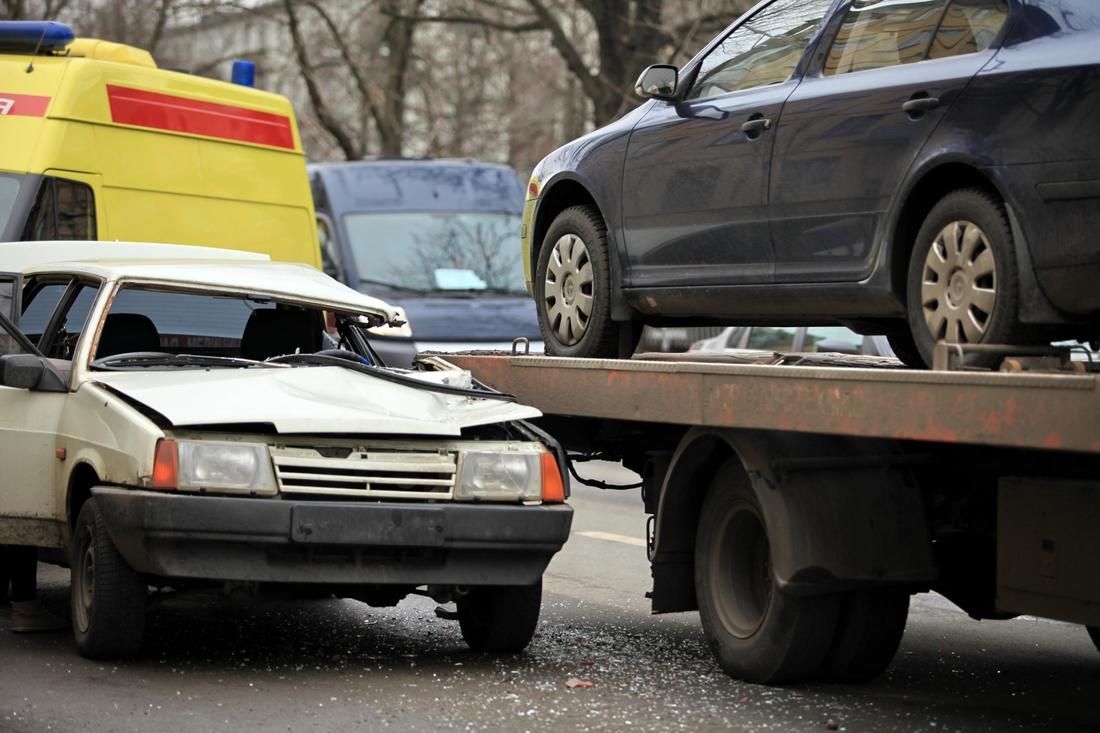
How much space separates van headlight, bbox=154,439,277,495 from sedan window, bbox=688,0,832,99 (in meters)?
2.63

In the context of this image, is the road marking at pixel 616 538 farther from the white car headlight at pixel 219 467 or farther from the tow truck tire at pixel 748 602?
the white car headlight at pixel 219 467

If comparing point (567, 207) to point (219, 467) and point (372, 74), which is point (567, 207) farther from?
point (372, 74)

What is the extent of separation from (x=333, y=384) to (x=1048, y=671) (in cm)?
317

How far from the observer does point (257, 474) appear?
673cm

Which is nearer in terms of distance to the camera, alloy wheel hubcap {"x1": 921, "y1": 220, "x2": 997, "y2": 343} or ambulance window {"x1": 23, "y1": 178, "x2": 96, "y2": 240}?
alloy wheel hubcap {"x1": 921, "y1": 220, "x2": 997, "y2": 343}

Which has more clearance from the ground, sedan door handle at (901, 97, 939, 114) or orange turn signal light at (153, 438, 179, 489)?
sedan door handle at (901, 97, 939, 114)

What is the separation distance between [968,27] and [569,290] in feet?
9.12

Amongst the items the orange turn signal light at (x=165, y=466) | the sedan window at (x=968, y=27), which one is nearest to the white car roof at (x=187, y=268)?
the orange turn signal light at (x=165, y=466)

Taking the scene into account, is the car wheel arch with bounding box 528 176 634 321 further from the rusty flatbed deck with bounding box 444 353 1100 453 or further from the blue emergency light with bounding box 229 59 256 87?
the blue emergency light with bounding box 229 59 256 87

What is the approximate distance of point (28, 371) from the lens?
744cm

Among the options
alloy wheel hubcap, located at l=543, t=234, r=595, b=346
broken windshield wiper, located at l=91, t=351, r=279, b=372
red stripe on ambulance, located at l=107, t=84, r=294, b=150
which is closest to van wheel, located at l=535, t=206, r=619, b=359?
alloy wheel hubcap, located at l=543, t=234, r=595, b=346

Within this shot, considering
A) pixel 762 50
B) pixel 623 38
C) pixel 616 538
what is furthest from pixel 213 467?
pixel 623 38

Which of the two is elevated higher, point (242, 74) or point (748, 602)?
point (242, 74)

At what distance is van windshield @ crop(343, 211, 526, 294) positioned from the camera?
18.3 m
